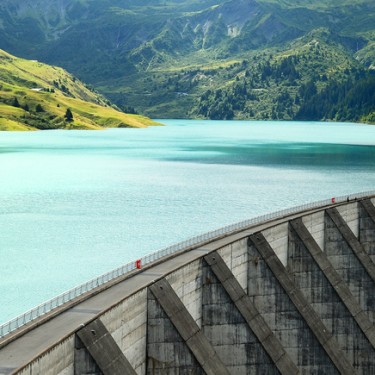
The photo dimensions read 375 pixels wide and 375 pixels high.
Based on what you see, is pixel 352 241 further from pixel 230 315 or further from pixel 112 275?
pixel 230 315

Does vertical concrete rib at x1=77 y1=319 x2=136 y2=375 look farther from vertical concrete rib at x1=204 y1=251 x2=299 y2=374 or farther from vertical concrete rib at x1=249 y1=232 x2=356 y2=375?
vertical concrete rib at x1=249 y1=232 x2=356 y2=375

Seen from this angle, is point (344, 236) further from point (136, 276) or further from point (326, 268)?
point (136, 276)

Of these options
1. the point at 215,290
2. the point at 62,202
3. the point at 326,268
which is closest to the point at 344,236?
the point at 326,268

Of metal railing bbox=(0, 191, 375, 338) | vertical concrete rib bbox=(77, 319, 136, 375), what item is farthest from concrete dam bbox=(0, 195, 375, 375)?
metal railing bbox=(0, 191, 375, 338)

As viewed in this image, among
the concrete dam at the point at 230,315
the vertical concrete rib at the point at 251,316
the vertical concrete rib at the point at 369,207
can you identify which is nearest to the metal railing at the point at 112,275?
the concrete dam at the point at 230,315

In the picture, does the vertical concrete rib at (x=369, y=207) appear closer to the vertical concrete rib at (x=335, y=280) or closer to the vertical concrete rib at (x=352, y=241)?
the vertical concrete rib at (x=352, y=241)

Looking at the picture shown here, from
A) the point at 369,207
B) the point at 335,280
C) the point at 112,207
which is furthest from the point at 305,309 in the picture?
the point at 112,207
